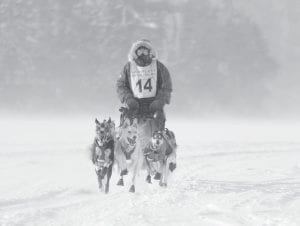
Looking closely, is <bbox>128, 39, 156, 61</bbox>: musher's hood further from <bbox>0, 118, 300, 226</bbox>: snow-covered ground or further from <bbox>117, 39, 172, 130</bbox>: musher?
<bbox>0, 118, 300, 226</bbox>: snow-covered ground

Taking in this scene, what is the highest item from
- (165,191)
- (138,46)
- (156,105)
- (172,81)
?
(172,81)

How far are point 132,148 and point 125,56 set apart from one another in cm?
2843

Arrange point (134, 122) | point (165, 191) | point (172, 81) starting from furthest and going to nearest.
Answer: point (172, 81) < point (134, 122) < point (165, 191)

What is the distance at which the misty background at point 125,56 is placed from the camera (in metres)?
35.6

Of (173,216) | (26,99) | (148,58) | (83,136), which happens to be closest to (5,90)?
(26,99)

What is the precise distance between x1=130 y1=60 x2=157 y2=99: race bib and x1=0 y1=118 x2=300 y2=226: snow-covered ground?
5.05 feet

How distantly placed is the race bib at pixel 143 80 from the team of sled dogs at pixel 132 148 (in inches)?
15.0

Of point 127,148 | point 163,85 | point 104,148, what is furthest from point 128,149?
point 163,85

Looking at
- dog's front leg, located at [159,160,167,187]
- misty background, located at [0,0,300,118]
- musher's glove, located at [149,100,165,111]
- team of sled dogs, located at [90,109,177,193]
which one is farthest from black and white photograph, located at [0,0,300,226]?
musher's glove, located at [149,100,165,111]

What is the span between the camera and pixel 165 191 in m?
8.66

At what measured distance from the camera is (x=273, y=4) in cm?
4081

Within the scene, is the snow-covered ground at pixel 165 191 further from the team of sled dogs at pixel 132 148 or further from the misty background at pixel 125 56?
the misty background at pixel 125 56

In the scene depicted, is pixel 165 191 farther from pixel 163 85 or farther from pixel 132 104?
pixel 163 85

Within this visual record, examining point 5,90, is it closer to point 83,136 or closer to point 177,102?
point 177,102
